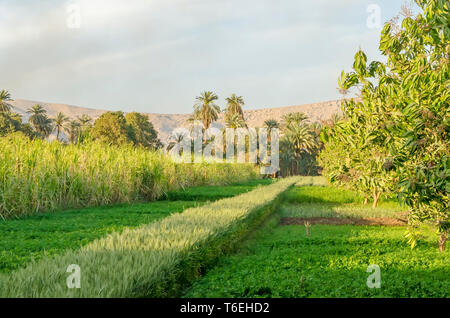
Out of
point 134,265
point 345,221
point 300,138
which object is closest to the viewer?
point 134,265

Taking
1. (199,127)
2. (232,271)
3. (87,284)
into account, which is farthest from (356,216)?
(199,127)

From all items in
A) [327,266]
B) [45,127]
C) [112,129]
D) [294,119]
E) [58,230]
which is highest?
[294,119]

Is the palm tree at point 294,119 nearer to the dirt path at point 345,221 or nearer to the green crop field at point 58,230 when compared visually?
the dirt path at point 345,221

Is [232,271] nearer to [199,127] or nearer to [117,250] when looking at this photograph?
[117,250]

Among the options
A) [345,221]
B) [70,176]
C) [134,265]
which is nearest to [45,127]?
[70,176]

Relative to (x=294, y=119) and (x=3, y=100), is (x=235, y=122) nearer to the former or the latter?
(x=294, y=119)

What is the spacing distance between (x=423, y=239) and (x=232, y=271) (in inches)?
217

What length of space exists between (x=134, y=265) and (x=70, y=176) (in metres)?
8.28

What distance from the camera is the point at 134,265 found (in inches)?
157

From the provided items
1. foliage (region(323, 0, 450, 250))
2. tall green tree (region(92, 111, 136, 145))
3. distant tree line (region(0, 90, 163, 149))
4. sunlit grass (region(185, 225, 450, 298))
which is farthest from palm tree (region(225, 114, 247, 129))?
foliage (region(323, 0, 450, 250))

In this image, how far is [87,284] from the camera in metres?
3.41

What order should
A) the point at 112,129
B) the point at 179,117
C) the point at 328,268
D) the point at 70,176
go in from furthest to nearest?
1. the point at 179,117
2. the point at 112,129
3. the point at 70,176
4. the point at 328,268
